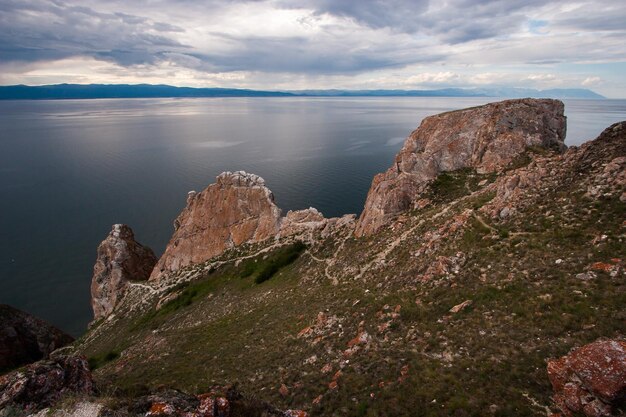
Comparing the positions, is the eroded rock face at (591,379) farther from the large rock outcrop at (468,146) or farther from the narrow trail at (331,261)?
the large rock outcrop at (468,146)

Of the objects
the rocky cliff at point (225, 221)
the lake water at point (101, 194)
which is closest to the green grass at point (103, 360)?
the rocky cliff at point (225, 221)

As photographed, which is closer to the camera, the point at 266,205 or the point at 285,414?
the point at 285,414

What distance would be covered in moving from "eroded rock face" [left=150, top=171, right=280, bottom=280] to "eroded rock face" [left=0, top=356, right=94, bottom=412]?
5033cm

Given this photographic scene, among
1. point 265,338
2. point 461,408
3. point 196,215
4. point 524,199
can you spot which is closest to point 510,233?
point 524,199

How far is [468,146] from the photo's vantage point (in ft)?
162

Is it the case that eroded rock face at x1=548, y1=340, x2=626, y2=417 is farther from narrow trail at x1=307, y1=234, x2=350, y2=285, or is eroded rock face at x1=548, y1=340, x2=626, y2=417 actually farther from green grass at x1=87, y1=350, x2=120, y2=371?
green grass at x1=87, y1=350, x2=120, y2=371

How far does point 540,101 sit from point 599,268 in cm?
3722

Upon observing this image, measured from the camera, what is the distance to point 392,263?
34.8 metres

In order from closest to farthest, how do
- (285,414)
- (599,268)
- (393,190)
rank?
1. (285,414)
2. (599,268)
3. (393,190)

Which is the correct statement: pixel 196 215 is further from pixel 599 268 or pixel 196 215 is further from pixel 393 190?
pixel 599 268

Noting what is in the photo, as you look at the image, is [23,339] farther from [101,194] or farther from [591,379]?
[101,194]

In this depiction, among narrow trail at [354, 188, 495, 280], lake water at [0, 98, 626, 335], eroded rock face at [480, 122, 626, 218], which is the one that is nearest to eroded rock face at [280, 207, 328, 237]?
narrow trail at [354, 188, 495, 280]

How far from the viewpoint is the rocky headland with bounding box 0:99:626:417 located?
16703 mm

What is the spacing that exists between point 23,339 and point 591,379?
68.1 m
